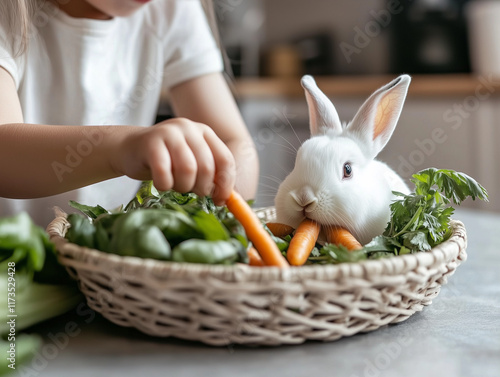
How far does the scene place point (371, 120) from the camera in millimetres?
943

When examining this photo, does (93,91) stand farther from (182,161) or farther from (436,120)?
(436,120)

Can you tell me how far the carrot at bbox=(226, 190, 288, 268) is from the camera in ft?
2.30

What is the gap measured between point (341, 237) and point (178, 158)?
300mm

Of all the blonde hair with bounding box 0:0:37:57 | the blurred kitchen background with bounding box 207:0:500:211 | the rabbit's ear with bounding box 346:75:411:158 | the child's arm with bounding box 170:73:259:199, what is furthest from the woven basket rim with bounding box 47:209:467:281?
the blurred kitchen background with bounding box 207:0:500:211

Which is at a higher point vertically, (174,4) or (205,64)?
(174,4)

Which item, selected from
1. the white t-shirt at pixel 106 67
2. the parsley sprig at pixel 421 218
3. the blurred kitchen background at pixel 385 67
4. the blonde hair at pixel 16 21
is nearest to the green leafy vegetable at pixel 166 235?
the parsley sprig at pixel 421 218

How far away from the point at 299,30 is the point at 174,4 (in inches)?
109

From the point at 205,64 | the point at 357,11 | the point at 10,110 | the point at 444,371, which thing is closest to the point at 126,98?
the point at 205,64

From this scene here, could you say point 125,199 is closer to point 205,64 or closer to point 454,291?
point 205,64

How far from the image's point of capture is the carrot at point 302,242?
73 cm

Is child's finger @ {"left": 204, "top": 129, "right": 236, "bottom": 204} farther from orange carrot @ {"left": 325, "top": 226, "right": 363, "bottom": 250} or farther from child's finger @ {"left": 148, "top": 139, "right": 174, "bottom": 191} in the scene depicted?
orange carrot @ {"left": 325, "top": 226, "right": 363, "bottom": 250}

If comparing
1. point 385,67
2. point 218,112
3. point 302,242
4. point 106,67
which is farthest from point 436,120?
point 302,242

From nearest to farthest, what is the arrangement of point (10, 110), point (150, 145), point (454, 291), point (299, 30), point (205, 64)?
1. point (150, 145)
2. point (454, 291)
3. point (10, 110)
4. point (205, 64)
5. point (299, 30)

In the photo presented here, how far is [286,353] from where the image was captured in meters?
0.61
